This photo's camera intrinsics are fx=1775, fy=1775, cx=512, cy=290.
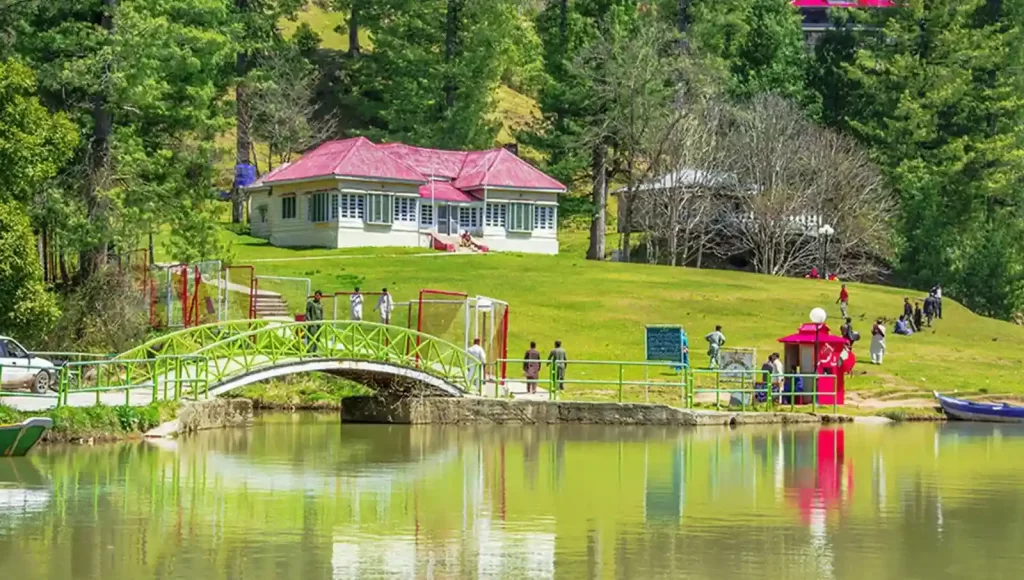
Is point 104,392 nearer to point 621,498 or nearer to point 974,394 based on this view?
point 621,498

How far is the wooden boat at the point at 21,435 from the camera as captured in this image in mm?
35375

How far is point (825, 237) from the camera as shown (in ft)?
310

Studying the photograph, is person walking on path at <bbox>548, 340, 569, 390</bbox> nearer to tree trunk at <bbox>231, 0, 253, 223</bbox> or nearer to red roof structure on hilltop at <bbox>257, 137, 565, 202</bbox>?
red roof structure on hilltop at <bbox>257, 137, 565, 202</bbox>

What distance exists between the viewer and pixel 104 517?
27.9 metres

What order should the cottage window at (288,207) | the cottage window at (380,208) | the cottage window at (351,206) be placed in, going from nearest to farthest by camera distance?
the cottage window at (351,206)
the cottage window at (380,208)
the cottage window at (288,207)

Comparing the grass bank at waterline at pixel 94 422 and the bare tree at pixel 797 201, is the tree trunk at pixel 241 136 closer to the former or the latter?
the bare tree at pixel 797 201

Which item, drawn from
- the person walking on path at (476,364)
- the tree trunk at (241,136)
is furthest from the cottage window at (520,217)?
the person walking on path at (476,364)

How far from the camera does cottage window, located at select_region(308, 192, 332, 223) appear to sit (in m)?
88.1

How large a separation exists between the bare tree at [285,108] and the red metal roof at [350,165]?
1393cm

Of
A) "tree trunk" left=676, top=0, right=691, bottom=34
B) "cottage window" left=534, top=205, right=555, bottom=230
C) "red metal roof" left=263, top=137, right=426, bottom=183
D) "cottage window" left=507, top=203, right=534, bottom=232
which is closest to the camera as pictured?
"red metal roof" left=263, top=137, right=426, bottom=183

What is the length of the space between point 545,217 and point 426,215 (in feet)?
24.3

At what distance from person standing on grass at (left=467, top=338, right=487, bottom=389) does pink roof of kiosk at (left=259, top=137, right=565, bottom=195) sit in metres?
38.3

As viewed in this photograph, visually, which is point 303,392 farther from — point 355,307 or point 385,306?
point 385,306

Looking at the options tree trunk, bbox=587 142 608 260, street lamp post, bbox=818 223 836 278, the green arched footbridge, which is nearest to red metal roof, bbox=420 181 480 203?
tree trunk, bbox=587 142 608 260
